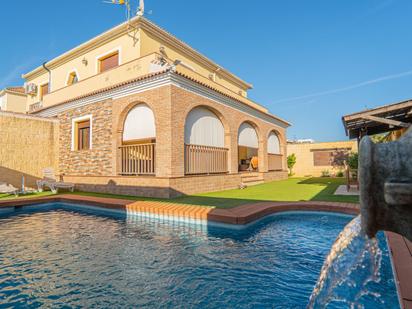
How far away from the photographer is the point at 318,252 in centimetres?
421

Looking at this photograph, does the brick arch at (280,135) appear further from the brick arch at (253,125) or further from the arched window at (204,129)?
the arched window at (204,129)

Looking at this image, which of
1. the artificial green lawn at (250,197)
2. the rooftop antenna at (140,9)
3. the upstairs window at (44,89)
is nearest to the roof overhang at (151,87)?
the artificial green lawn at (250,197)

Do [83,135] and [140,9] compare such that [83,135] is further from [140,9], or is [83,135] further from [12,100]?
[12,100]

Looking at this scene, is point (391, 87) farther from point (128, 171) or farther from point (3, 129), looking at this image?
point (3, 129)

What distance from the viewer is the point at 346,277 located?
339 centimetres

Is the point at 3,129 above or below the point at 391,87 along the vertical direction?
below

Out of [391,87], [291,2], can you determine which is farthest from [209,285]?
[391,87]

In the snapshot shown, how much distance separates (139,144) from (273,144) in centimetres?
1285

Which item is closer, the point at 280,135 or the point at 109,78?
the point at 109,78

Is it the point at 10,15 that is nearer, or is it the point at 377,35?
the point at 377,35

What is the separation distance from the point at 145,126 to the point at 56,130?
286 inches

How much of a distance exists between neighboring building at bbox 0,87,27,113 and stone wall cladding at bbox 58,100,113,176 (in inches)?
478

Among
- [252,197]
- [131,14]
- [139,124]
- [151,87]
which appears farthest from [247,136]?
Result: [131,14]

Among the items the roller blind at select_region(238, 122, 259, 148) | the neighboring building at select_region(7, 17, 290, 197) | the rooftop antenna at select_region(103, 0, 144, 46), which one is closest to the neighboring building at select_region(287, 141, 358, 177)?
the neighboring building at select_region(7, 17, 290, 197)
